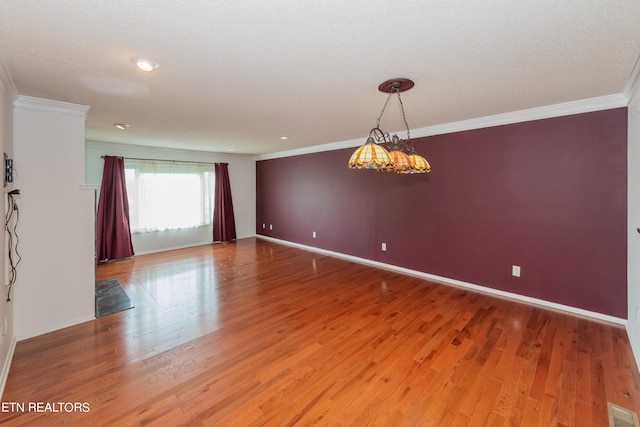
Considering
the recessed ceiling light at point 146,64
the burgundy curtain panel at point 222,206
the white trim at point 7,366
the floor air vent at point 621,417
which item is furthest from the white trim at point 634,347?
the burgundy curtain panel at point 222,206

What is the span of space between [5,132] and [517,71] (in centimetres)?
395

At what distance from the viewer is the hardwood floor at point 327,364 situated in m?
1.63

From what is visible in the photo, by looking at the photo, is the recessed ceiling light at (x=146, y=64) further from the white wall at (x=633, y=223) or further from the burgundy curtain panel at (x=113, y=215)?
the burgundy curtain panel at (x=113, y=215)

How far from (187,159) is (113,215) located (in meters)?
1.85

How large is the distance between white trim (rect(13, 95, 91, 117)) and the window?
294 centimetres

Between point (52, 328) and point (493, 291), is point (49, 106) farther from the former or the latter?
point (493, 291)

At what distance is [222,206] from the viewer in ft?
21.8

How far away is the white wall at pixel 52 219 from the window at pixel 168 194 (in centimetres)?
297

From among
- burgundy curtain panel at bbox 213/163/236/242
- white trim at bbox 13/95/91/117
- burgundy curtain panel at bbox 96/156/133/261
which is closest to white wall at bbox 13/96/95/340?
white trim at bbox 13/95/91/117

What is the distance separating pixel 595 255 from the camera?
2.80m

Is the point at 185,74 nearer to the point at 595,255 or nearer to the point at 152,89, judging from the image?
the point at 152,89

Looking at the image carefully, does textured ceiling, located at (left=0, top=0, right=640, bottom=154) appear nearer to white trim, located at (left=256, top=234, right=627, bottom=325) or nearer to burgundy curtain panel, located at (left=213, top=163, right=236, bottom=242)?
white trim, located at (left=256, top=234, right=627, bottom=325)

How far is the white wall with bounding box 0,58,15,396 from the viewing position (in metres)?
1.93

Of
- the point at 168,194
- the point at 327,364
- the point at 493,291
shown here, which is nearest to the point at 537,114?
the point at 493,291
